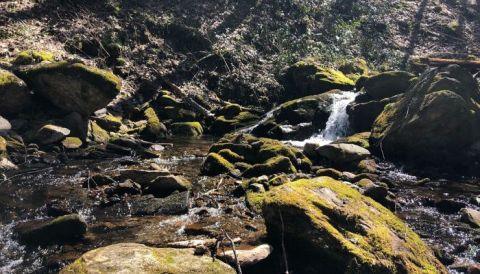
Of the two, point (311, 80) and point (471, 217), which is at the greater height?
point (471, 217)

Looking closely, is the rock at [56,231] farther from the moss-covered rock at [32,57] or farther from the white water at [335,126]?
the white water at [335,126]

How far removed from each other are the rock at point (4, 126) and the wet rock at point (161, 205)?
22.0 feet

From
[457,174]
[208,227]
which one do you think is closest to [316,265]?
[208,227]

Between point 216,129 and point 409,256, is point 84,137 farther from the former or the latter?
point 409,256

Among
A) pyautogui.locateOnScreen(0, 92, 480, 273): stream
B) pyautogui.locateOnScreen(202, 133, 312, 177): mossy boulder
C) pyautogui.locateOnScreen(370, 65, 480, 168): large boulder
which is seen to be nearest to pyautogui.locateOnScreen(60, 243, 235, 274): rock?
pyautogui.locateOnScreen(0, 92, 480, 273): stream

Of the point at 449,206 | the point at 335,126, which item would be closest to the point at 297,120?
the point at 335,126

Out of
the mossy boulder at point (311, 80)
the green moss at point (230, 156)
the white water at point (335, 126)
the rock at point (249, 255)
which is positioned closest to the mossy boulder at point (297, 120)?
the white water at point (335, 126)

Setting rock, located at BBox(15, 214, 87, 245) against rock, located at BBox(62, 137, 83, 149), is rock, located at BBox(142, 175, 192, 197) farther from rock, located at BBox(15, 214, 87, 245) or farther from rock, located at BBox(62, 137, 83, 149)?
rock, located at BBox(62, 137, 83, 149)

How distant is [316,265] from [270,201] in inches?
46.0

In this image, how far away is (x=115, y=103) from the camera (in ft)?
66.0

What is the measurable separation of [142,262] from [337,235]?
8.84ft

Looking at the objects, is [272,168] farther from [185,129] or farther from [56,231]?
[185,129]

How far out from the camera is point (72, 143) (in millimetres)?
15508

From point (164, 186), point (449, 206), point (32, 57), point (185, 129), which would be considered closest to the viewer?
point (449, 206)
